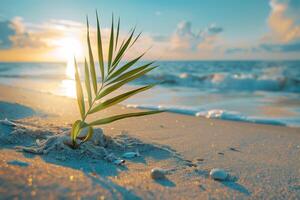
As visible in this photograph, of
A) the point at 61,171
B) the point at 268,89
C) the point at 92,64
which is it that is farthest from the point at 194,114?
the point at 268,89

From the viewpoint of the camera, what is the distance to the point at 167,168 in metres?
1.79

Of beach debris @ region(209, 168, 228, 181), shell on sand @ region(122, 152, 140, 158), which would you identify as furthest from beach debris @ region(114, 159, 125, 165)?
beach debris @ region(209, 168, 228, 181)

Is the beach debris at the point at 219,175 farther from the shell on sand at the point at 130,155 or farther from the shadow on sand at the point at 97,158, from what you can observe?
the shell on sand at the point at 130,155

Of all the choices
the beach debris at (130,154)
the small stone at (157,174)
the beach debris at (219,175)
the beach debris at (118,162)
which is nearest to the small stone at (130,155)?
the beach debris at (130,154)

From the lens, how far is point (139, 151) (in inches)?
83.5

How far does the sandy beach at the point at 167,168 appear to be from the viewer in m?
1.16

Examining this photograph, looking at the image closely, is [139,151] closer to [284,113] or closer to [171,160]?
[171,160]

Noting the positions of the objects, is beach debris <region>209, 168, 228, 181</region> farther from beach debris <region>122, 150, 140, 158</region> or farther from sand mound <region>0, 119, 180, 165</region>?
beach debris <region>122, 150, 140, 158</region>

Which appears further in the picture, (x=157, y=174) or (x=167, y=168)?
(x=167, y=168)

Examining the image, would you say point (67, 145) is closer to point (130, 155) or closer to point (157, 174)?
point (130, 155)

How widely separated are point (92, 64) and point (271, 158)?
1589 mm

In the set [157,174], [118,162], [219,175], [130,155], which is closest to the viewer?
[157,174]

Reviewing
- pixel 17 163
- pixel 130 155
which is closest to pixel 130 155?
pixel 130 155

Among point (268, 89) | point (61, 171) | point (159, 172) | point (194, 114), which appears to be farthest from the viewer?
point (268, 89)
